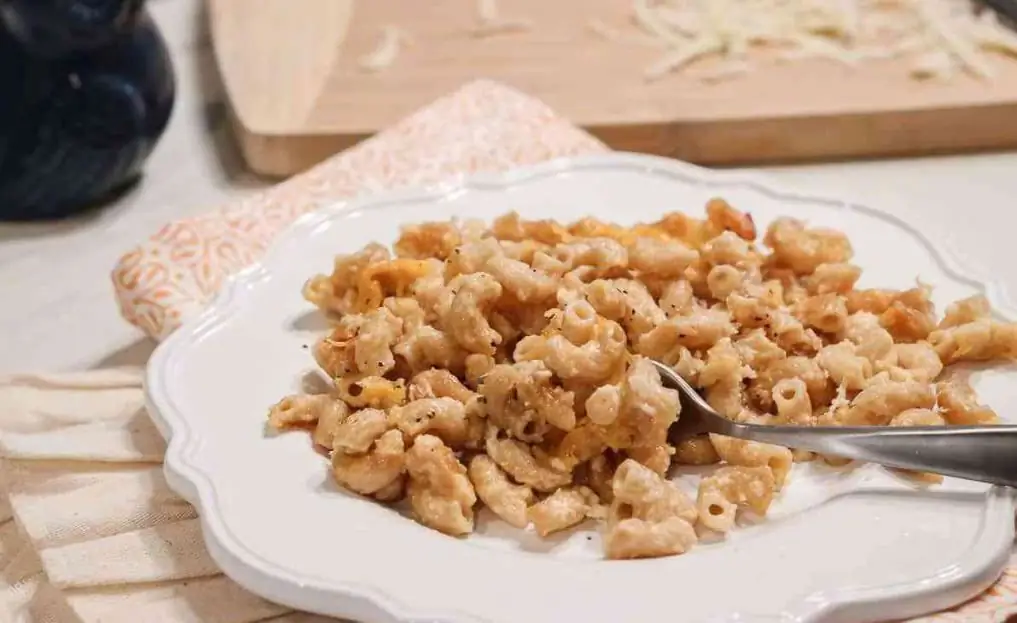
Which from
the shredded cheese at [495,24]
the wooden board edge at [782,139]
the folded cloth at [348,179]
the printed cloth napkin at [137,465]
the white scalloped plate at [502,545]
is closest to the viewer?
the white scalloped plate at [502,545]

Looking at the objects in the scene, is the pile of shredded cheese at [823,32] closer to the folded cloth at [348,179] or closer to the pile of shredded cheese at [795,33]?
the pile of shredded cheese at [795,33]

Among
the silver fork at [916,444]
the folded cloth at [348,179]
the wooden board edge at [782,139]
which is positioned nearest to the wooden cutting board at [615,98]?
the wooden board edge at [782,139]

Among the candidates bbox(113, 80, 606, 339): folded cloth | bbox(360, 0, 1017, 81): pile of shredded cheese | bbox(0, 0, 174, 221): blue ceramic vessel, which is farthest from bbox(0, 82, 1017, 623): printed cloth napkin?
bbox(360, 0, 1017, 81): pile of shredded cheese

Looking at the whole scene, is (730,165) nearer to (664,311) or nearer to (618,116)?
(618,116)

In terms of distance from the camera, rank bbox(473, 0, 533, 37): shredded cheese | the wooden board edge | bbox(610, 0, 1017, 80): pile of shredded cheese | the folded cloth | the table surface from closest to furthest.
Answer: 1. the folded cloth
2. the table surface
3. the wooden board edge
4. bbox(610, 0, 1017, 80): pile of shredded cheese
5. bbox(473, 0, 533, 37): shredded cheese

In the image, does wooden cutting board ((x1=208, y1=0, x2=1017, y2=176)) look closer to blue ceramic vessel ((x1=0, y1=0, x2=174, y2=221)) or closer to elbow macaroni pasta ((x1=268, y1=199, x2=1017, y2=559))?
blue ceramic vessel ((x1=0, y1=0, x2=174, y2=221))
